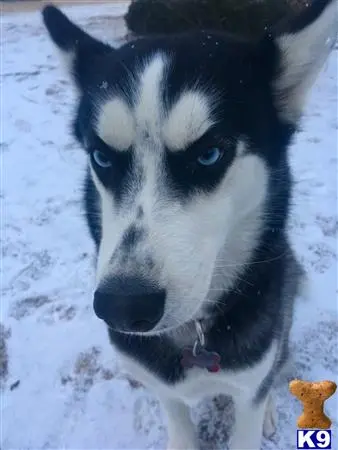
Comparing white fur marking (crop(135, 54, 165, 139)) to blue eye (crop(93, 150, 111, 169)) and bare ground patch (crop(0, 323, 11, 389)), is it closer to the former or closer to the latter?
blue eye (crop(93, 150, 111, 169))

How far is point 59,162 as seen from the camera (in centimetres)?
396

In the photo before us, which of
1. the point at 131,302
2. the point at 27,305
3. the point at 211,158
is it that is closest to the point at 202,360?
the point at 131,302

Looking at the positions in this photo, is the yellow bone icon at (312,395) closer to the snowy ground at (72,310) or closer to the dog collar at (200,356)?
the dog collar at (200,356)

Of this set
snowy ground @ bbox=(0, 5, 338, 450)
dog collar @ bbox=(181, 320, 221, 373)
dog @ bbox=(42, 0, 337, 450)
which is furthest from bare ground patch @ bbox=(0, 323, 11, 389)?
dog collar @ bbox=(181, 320, 221, 373)

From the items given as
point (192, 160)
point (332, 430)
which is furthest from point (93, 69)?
point (332, 430)

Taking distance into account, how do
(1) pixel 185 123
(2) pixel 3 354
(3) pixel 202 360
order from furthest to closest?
1. (2) pixel 3 354
2. (3) pixel 202 360
3. (1) pixel 185 123

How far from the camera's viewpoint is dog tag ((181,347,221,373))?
176 cm

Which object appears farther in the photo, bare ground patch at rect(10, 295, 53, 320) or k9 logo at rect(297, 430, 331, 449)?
bare ground patch at rect(10, 295, 53, 320)

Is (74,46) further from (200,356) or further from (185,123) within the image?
(200,356)

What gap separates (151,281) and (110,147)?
41cm

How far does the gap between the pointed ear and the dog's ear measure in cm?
55

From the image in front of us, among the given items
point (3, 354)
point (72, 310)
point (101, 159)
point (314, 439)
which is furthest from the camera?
point (72, 310)

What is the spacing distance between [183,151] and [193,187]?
4.0 inches

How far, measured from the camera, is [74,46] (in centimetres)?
177
